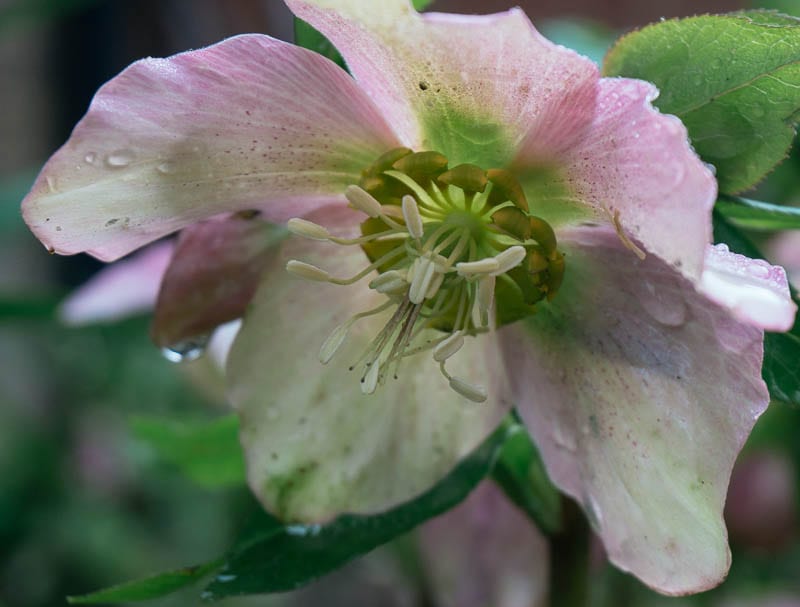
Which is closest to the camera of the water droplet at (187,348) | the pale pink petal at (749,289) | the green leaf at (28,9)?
the pale pink petal at (749,289)

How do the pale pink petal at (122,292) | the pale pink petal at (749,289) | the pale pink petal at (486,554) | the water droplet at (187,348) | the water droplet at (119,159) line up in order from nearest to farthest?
the pale pink petal at (749,289) → the water droplet at (119,159) → the water droplet at (187,348) → the pale pink petal at (486,554) → the pale pink petal at (122,292)

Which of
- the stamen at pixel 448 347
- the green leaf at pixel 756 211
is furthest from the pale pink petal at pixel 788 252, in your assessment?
the stamen at pixel 448 347

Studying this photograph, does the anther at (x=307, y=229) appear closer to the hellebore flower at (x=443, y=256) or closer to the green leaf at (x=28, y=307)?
the hellebore flower at (x=443, y=256)

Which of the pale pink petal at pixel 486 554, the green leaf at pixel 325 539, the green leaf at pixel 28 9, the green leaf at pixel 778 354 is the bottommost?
the pale pink petal at pixel 486 554

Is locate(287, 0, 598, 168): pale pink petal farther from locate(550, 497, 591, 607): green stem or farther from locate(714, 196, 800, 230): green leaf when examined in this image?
locate(550, 497, 591, 607): green stem

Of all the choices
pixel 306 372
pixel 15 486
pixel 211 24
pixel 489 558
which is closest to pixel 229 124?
pixel 306 372

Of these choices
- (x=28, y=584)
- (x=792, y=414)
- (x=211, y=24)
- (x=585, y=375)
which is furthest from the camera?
(x=211, y=24)

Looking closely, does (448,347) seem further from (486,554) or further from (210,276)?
(486,554)

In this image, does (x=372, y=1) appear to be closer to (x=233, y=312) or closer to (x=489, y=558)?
(x=233, y=312)
